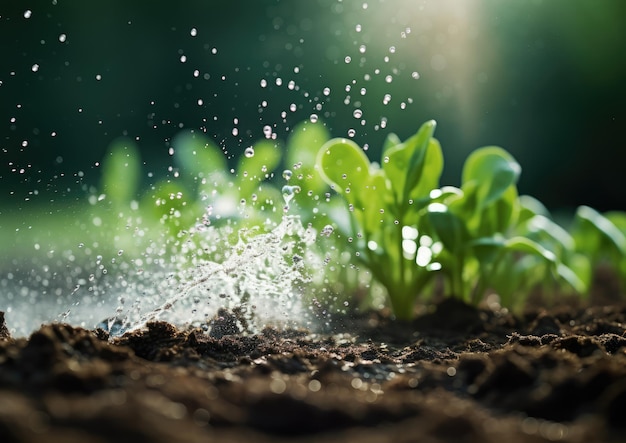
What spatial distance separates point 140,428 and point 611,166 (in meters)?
9.01

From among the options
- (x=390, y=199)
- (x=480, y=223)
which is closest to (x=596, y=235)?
(x=480, y=223)

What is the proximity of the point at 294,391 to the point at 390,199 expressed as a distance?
1.74 meters

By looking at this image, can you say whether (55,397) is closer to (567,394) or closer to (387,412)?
(387,412)

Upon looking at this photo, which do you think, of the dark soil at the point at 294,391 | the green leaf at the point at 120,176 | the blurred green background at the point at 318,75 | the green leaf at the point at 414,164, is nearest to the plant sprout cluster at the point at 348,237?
the green leaf at the point at 414,164

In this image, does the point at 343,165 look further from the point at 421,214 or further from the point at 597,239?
the point at 597,239

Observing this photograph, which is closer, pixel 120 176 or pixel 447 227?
pixel 447 227

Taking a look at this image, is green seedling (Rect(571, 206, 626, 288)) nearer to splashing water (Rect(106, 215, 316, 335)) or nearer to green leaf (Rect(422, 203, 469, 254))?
green leaf (Rect(422, 203, 469, 254))

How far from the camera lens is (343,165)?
115 inches

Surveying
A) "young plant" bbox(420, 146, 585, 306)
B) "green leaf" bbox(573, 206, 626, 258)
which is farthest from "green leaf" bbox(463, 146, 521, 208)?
"green leaf" bbox(573, 206, 626, 258)

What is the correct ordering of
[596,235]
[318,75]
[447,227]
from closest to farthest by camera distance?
[447,227] < [596,235] < [318,75]

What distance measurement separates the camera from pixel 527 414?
137cm

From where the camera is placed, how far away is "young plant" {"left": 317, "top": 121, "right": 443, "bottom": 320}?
2881 millimetres

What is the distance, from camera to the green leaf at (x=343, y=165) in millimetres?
2930

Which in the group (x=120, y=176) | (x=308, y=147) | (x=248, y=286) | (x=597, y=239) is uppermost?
(x=120, y=176)
